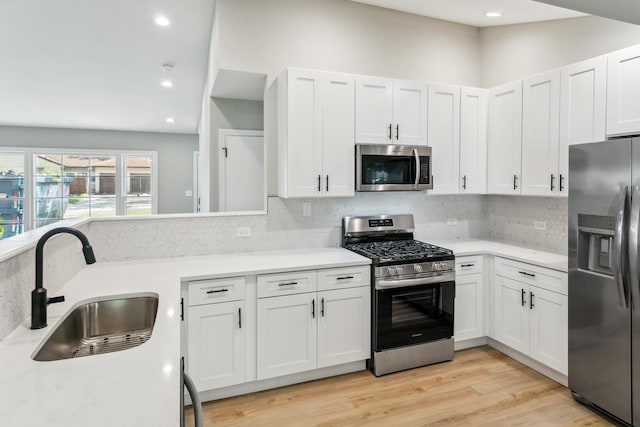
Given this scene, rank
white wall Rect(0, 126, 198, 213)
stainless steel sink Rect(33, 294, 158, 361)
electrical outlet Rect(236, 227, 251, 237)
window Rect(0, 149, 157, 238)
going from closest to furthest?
stainless steel sink Rect(33, 294, 158, 361)
electrical outlet Rect(236, 227, 251, 237)
window Rect(0, 149, 157, 238)
white wall Rect(0, 126, 198, 213)

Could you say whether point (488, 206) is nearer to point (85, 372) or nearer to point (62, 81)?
point (85, 372)

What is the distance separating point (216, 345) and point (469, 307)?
2134mm

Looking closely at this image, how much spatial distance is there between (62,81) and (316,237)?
13.7 feet

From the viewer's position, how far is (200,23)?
134 inches

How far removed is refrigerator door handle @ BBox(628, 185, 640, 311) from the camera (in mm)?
2064

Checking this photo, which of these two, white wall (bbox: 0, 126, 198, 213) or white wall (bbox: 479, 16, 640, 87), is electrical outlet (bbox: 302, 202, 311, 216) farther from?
white wall (bbox: 0, 126, 198, 213)

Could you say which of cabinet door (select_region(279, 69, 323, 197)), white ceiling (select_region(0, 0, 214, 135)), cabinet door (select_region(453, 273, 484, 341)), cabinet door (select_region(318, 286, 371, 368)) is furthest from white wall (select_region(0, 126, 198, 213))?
cabinet door (select_region(453, 273, 484, 341))

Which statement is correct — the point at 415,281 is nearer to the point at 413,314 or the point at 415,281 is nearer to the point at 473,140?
the point at 413,314

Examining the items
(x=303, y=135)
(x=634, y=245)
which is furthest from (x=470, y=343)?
(x=303, y=135)

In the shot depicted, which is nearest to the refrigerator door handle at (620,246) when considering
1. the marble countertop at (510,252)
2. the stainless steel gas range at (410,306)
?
the marble countertop at (510,252)

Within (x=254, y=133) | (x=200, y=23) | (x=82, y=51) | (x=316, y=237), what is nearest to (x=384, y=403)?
(x=316, y=237)

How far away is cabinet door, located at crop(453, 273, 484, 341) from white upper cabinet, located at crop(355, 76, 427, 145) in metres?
1.28

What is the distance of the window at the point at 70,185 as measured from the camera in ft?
25.2

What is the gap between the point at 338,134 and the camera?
3035 mm
